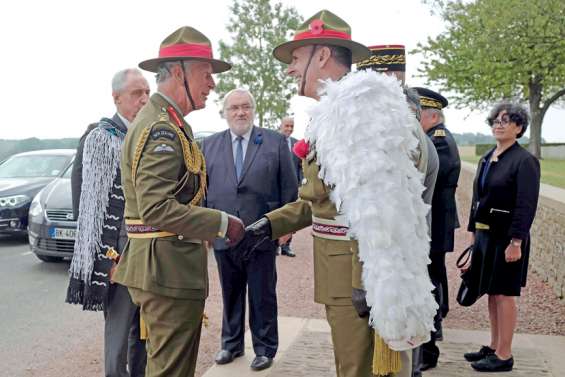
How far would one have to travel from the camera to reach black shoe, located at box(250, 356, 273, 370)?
4.51 meters

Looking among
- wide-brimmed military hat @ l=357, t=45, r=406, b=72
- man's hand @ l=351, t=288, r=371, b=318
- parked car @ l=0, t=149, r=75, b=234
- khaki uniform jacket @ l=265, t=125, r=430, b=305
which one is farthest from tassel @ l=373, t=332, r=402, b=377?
parked car @ l=0, t=149, r=75, b=234

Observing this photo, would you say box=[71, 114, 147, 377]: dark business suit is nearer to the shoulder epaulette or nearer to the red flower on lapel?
the red flower on lapel

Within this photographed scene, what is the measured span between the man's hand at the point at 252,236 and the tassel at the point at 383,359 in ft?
3.03

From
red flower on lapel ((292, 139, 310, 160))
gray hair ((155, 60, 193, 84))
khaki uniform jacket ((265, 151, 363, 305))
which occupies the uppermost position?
gray hair ((155, 60, 193, 84))

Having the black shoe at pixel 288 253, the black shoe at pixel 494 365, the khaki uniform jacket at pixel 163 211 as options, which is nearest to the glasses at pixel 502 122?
the black shoe at pixel 494 365

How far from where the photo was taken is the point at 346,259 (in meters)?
2.56

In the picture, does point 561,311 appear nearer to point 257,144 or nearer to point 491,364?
point 491,364

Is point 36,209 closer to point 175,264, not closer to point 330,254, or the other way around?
point 175,264

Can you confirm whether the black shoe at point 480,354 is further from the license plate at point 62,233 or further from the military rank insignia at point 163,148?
the license plate at point 62,233

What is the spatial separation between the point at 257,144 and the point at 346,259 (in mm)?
2593

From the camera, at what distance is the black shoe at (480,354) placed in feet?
15.2

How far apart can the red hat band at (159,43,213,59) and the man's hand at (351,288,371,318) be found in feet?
4.72

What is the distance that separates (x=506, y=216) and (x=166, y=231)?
2.85 meters

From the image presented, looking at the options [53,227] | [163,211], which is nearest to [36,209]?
[53,227]
